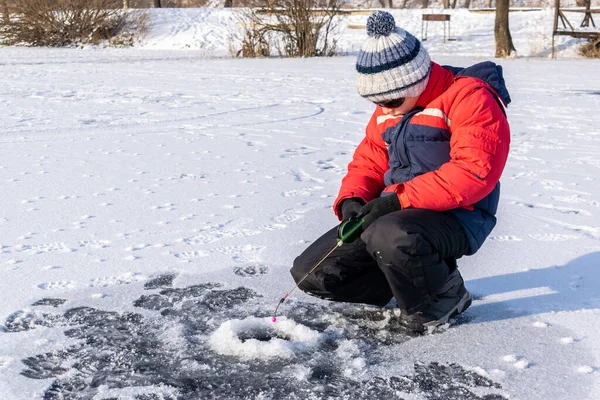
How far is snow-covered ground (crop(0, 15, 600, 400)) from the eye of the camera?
2363mm

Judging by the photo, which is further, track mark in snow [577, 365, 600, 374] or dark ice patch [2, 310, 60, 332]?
dark ice patch [2, 310, 60, 332]

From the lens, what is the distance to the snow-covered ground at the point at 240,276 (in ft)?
7.75

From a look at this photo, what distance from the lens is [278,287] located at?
124 inches

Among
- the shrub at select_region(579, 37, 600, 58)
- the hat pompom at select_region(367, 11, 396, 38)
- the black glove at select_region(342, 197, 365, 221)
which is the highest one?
the hat pompom at select_region(367, 11, 396, 38)

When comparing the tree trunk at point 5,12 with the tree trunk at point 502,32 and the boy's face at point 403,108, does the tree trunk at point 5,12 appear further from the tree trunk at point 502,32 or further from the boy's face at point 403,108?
the boy's face at point 403,108

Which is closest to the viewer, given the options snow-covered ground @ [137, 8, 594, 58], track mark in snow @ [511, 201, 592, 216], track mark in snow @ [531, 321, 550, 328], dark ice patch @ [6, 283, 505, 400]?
dark ice patch @ [6, 283, 505, 400]

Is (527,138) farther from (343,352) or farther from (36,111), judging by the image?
(36,111)

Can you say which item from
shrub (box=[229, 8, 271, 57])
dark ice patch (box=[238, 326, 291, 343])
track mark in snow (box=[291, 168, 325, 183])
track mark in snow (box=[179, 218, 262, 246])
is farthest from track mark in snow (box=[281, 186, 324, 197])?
shrub (box=[229, 8, 271, 57])

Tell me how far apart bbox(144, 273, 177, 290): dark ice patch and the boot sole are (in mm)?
1128

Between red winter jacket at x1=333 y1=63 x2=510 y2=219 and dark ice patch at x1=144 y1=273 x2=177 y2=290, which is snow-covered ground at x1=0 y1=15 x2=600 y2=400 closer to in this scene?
dark ice patch at x1=144 y1=273 x2=177 y2=290

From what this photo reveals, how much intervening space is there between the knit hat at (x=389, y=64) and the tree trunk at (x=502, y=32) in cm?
1695

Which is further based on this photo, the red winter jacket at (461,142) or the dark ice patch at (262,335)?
the dark ice patch at (262,335)

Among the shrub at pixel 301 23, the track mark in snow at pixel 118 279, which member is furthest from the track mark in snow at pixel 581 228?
the shrub at pixel 301 23

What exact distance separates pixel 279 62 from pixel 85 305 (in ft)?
45.7
